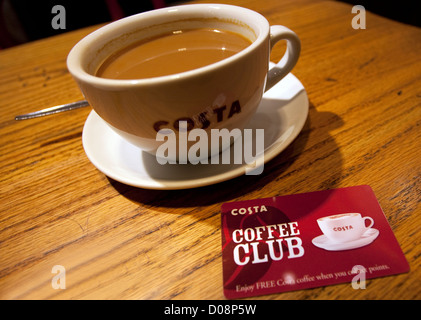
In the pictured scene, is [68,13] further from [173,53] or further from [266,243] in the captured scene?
[266,243]

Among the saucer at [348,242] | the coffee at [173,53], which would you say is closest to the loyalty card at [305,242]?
the saucer at [348,242]

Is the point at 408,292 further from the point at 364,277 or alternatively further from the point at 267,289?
the point at 267,289

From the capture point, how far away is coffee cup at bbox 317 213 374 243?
48 centimetres

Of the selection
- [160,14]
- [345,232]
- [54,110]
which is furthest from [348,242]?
[54,110]

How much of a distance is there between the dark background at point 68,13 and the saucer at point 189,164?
162 centimetres

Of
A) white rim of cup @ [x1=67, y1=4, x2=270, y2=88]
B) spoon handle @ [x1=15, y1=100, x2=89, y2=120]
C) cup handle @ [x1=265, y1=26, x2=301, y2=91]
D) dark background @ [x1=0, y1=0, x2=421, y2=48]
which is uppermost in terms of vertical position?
white rim of cup @ [x1=67, y1=4, x2=270, y2=88]

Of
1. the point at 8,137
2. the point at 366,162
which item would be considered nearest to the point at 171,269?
the point at 366,162

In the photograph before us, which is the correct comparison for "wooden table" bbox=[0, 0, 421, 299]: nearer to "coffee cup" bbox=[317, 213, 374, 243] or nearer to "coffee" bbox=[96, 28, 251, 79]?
"coffee cup" bbox=[317, 213, 374, 243]

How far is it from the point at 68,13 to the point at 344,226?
269 cm

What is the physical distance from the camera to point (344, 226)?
499mm

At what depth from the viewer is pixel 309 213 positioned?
1.75ft

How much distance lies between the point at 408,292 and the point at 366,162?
0.26 metres

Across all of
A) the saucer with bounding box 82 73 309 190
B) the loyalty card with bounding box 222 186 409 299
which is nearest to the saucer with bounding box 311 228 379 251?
the loyalty card with bounding box 222 186 409 299

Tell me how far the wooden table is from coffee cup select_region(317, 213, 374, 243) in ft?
0.15
